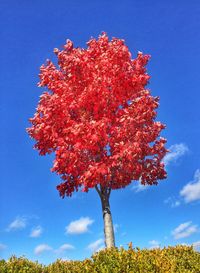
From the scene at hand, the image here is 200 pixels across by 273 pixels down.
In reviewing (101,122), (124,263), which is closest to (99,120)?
(101,122)

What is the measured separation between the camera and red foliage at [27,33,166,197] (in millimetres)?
19328

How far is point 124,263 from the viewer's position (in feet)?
37.2

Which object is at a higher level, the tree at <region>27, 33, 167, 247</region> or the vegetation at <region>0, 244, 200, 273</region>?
the tree at <region>27, 33, 167, 247</region>

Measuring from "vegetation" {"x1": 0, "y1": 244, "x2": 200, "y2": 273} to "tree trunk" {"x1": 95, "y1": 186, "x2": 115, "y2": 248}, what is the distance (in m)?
5.45

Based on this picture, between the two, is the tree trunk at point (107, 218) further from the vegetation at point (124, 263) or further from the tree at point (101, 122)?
the vegetation at point (124, 263)

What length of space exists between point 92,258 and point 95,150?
8.41 m

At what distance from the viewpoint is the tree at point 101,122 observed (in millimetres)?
19344

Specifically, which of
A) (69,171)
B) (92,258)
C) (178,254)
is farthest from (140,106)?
(92,258)

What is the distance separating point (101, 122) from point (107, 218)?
17.9 ft

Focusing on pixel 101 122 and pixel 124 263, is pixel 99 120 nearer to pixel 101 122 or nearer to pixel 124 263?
pixel 101 122

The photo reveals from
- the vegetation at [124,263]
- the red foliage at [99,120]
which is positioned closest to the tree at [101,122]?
the red foliage at [99,120]

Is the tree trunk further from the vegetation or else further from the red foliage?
the vegetation

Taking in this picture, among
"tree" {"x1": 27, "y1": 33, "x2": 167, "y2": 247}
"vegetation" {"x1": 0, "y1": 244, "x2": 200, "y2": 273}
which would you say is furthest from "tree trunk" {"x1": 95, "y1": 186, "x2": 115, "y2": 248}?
"vegetation" {"x1": 0, "y1": 244, "x2": 200, "y2": 273}

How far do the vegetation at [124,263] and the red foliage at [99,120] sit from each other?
5795mm
